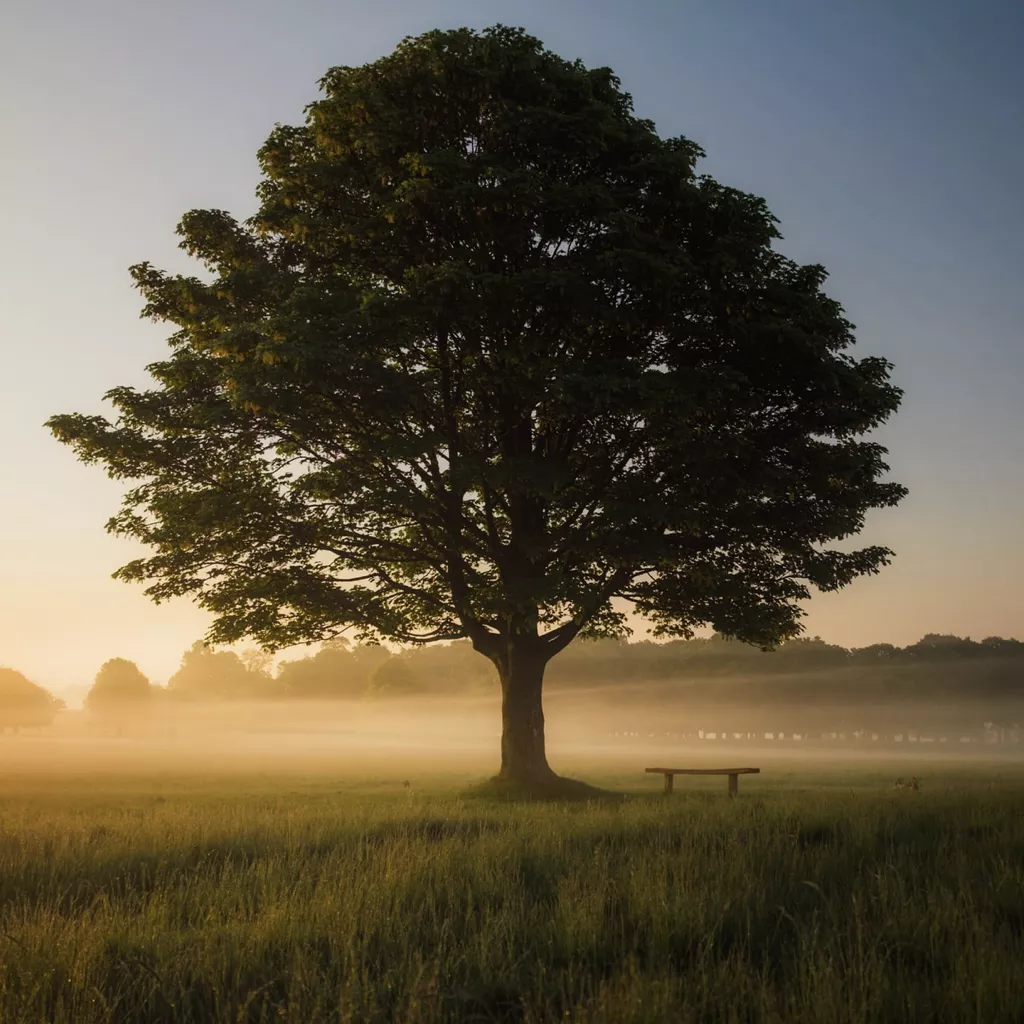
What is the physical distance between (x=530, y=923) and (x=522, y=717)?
711 inches

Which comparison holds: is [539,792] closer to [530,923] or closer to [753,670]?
[530,923]

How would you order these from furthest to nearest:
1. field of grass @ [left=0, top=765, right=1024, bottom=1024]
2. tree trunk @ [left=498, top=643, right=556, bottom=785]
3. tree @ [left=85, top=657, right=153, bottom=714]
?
tree @ [left=85, top=657, right=153, bottom=714] → tree trunk @ [left=498, top=643, right=556, bottom=785] → field of grass @ [left=0, top=765, right=1024, bottom=1024]

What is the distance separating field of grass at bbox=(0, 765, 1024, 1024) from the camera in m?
5.75

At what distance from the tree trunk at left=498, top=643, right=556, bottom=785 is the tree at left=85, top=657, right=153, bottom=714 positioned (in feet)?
512

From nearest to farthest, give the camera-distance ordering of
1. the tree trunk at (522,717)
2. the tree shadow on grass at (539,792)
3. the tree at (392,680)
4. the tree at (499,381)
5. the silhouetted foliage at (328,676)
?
the tree at (499,381)
the tree shadow on grass at (539,792)
the tree trunk at (522,717)
the tree at (392,680)
the silhouetted foliage at (328,676)

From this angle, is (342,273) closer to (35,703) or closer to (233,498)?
(233,498)

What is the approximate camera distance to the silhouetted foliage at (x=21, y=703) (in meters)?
157

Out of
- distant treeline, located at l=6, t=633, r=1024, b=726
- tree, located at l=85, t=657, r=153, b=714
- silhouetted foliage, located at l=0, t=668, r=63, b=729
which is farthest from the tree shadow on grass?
silhouetted foliage, located at l=0, t=668, r=63, b=729

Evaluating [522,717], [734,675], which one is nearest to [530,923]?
[522,717]

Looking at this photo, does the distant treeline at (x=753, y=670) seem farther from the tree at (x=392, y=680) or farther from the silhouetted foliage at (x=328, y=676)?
the tree at (x=392, y=680)

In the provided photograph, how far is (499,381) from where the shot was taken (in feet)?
69.5

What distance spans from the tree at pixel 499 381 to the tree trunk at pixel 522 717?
0.08 meters

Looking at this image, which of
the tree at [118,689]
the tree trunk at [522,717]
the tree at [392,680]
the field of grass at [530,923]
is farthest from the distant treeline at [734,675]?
the field of grass at [530,923]

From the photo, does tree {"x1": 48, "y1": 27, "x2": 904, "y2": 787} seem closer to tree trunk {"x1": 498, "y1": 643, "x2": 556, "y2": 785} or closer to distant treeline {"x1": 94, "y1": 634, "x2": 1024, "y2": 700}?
tree trunk {"x1": 498, "y1": 643, "x2": 556, "y2": 785}
